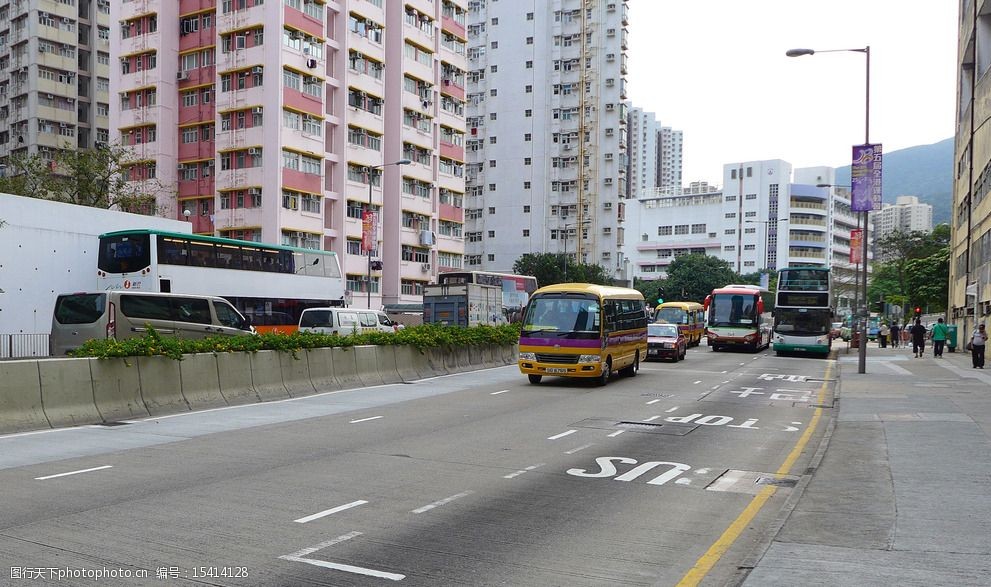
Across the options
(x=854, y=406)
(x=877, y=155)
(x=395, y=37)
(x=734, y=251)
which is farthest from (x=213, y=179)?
(x=734, y=251)

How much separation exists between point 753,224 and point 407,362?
4873 inches

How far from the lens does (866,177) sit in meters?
25.4

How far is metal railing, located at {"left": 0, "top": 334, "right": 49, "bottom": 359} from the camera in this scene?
2741cm

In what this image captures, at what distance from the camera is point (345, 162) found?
60.6 metres

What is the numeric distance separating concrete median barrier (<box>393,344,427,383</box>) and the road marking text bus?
10.6ft

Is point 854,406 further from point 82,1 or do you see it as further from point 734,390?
point 82,1

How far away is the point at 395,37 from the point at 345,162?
525 inches

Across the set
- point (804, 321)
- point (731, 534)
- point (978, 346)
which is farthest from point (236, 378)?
point (804, 321)

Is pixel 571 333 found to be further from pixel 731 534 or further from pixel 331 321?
pixel 731 534

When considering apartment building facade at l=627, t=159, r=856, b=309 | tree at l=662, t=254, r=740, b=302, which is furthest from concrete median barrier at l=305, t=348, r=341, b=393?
apartment building facade at l=627, t=159, r=856, b=309

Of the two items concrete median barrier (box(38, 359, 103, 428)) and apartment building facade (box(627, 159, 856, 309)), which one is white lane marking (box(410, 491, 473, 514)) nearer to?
concrete median barrier (box(38, 359, 103, 428))

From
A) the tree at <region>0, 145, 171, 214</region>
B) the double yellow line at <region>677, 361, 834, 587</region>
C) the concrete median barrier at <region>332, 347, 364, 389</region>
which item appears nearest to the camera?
the double yellow line at <region>677, 361, 834, 587</region>

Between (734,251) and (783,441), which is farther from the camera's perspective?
(734,251)

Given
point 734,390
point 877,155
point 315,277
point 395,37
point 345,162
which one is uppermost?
point 395,37
